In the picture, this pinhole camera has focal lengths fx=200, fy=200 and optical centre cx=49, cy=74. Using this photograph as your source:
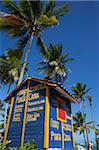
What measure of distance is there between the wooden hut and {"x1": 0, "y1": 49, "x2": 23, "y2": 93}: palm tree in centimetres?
603

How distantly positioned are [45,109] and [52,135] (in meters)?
1.32

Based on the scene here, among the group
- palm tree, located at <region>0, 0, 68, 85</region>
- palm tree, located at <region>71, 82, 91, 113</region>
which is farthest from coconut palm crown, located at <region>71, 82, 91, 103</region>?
palm tree, located at <region>0, 0, 68, 85</region>

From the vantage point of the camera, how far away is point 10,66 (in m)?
22.2

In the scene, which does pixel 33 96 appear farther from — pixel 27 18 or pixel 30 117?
pixel 27 18

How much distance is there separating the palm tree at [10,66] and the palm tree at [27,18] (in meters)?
0.89

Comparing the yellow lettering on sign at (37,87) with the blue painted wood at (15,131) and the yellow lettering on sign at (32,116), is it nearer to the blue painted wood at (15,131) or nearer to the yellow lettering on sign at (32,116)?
the blue painted wood at (15,131)

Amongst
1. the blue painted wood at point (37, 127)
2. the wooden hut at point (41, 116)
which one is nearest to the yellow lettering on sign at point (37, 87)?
the wooden hut at point (41, 116)

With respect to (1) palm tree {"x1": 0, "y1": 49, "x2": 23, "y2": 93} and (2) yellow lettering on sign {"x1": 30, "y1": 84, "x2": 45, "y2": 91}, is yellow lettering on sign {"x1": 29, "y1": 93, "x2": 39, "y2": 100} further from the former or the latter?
(1) palm tree {"x1": 0, "y1": 49, "x2": 23, "y2": 93}

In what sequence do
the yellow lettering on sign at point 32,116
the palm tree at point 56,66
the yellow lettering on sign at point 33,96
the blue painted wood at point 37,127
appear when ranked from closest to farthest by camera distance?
the blue painted wood at point 37,127, the yellow lettering on sign at point 32,116, the yellow lettering on sign at point 33,96, the palm tree at point 56,66

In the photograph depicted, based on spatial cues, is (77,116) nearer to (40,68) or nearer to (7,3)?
(40,68)

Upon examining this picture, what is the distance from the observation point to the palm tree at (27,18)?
54.5 ft

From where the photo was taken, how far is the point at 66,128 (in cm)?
1138

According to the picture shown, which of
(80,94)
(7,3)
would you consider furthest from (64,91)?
(80,94)

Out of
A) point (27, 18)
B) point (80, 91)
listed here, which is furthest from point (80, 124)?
point (27, 18)
